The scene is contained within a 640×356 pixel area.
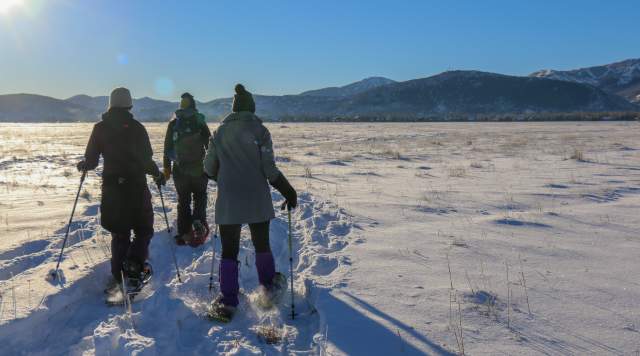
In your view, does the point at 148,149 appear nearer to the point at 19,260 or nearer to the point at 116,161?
the point at 116,161

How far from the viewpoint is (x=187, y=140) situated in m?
5.82

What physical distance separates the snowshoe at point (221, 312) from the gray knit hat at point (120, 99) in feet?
7.35

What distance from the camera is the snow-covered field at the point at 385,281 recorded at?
3393 mm

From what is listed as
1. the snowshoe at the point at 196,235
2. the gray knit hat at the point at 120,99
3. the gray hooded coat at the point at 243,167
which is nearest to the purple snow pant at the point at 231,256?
the gray hooded coat at the point at 243,167

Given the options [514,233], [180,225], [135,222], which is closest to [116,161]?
[135,222]

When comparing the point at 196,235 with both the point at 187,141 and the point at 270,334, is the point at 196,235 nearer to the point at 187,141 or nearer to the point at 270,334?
the point at 187,141

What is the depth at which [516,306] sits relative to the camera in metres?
3.79

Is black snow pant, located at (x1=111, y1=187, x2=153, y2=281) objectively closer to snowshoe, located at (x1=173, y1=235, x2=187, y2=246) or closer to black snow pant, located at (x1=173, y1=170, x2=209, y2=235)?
black snow pant, located at (x1=173, y1=170, x2=209, y2=235)

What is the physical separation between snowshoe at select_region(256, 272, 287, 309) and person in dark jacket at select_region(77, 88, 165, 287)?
149 centimetres

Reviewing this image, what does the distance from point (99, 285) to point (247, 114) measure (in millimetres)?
2763

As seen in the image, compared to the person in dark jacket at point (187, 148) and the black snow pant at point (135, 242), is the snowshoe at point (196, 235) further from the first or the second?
the black snow pant at point (135, 242)

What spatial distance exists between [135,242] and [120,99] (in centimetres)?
153

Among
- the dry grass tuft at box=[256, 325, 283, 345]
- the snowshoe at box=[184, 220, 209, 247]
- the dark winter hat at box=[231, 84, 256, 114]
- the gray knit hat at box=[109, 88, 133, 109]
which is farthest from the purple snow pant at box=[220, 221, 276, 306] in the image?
the snowshoe at box=[184, 220, 209, 247]

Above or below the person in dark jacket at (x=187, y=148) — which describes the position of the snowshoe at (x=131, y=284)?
below
